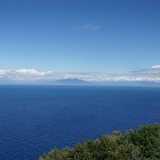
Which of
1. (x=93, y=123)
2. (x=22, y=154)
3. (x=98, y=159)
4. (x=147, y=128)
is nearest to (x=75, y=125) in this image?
(x=93, y=123)

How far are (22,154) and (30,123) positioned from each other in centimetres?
6141

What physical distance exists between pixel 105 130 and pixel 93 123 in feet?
65.6

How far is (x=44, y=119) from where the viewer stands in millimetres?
181750

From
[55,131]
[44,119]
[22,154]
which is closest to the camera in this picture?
[22,154]

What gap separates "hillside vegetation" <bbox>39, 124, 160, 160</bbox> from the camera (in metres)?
52.4

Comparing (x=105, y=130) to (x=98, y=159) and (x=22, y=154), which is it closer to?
(x=22, y=154)

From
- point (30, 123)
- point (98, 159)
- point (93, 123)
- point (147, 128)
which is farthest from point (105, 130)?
point (98, 159)

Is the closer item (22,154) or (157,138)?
(157,138)

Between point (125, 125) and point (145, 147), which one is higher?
point (145, 147)

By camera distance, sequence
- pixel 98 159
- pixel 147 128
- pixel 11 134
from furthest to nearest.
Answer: pixel 11 134 < pixel 147 128 < pixel 98 159

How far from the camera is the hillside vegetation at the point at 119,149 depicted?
172ft

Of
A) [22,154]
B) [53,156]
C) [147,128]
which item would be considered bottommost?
[22,154]

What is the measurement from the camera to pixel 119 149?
53719mm

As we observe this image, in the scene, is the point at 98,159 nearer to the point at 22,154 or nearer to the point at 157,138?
the point at 157,138
